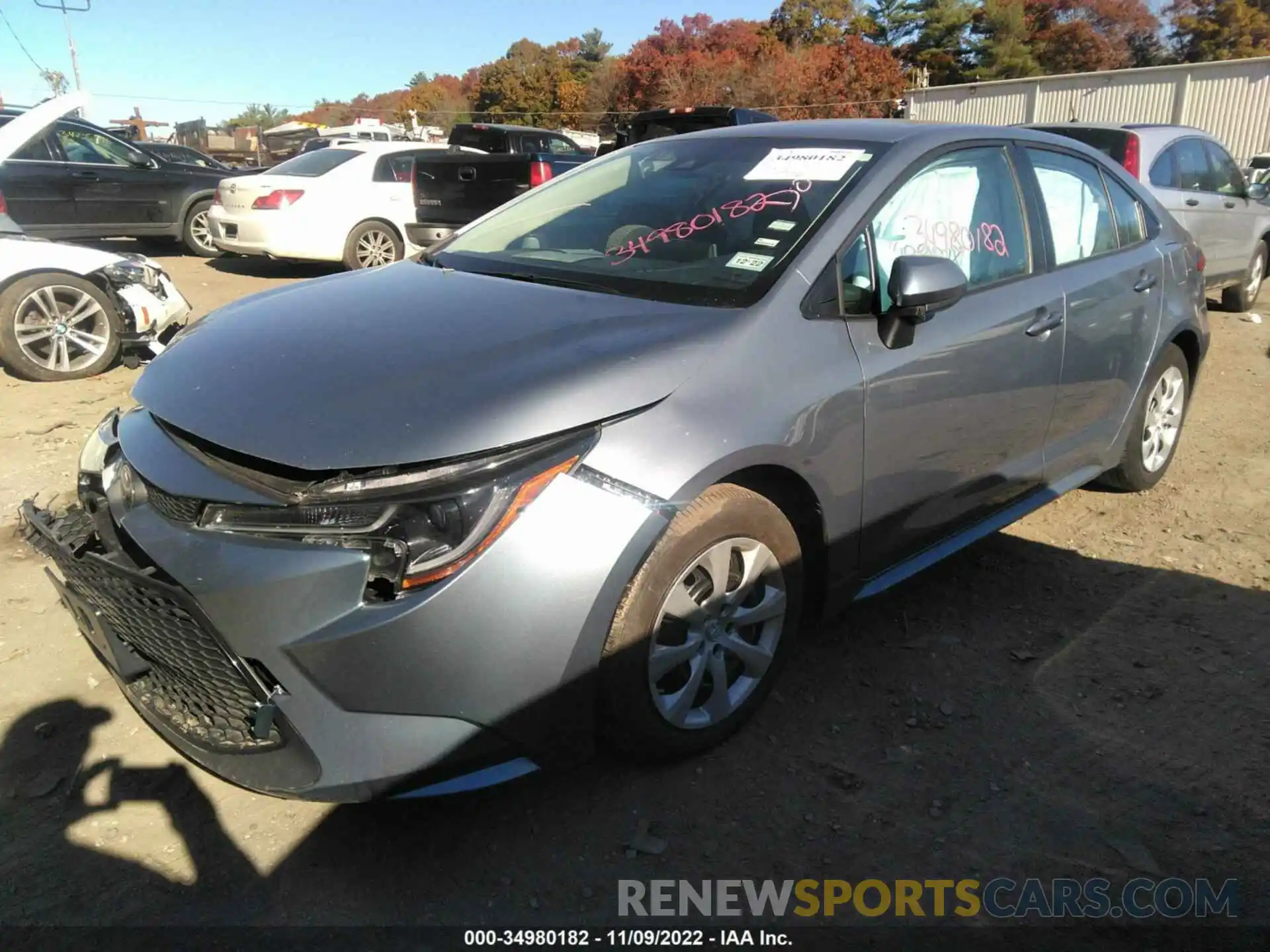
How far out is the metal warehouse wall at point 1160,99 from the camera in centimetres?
2084

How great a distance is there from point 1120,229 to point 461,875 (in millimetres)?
3687

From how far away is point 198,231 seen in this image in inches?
466

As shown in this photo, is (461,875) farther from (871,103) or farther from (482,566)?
(871,103)

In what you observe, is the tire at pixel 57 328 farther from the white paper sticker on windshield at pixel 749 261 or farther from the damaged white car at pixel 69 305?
the white paper sticker on windshield at pixel 749 261

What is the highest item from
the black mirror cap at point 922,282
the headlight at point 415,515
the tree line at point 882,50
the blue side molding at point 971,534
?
the tree line at point 882,50

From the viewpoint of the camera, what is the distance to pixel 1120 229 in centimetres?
406

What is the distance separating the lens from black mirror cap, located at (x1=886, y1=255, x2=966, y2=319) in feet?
8.87

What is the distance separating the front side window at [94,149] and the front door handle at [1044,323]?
35.3ft

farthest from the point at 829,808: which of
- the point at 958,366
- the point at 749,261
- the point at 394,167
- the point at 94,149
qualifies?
the point at 94,149

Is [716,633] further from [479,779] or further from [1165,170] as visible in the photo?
[1165,170]

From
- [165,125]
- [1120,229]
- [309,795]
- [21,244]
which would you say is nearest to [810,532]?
[309,795]

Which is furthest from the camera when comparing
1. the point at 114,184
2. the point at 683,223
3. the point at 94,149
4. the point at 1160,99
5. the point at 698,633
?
the point at 1160,99

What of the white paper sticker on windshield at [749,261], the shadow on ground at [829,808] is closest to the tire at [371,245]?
the white paper sticker on windshield at [749,261]

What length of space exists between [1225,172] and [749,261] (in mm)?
7902
